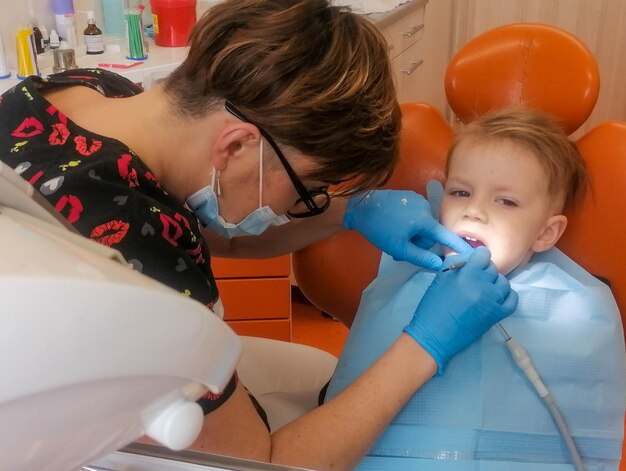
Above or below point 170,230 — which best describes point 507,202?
below

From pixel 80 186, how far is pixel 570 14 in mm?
2963

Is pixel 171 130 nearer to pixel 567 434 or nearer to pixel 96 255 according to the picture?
pixel 96 255

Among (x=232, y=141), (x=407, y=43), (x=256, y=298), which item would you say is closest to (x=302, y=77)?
(x=232, y=141)

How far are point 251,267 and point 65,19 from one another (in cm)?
90

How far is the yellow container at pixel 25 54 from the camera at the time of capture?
184 centimetres

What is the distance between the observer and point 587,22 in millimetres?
3262

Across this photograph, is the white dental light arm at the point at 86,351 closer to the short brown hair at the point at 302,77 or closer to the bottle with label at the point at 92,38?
the short brown hair at the point at 302,77

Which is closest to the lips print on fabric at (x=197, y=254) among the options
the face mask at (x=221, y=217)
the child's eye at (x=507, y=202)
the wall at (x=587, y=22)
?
the face mask at (x=221, y=217)

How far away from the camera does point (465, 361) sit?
1.27 meters

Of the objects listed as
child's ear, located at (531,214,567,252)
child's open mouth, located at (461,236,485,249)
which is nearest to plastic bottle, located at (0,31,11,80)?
child's open mouth, located at (461,236,485,249)

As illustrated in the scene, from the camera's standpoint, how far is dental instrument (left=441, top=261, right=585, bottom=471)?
1201 millimetres

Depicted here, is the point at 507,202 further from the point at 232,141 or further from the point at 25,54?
the point at 25,54

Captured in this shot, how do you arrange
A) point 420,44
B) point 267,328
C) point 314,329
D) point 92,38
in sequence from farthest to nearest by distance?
point 420,44 < point 314,329 < point 267,328 < point 92,38

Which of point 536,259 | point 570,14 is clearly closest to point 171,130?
point 536,259
